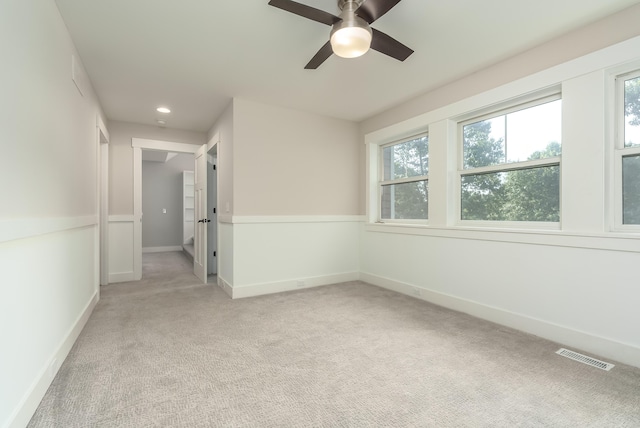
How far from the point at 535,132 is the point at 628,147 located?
66cm

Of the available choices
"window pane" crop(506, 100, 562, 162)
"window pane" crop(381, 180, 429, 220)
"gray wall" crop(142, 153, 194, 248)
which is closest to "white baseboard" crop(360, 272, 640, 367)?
"window pane" crop(381, 180, 429, 220)

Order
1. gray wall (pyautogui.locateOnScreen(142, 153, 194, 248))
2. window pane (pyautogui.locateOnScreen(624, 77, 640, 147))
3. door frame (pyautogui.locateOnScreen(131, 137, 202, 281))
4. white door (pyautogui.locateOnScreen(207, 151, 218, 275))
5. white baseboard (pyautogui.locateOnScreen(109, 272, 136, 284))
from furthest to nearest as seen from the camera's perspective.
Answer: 1. gray wall (pyautogui.locateOnScreen(142, 153, 194, 248))
2. white door (pyautogui.locateOnScreen(207, 151, 218, 275))
3. door frame (pyautogui.locateOnScreen(131, 137, 202, 281))
4. white baseboard (pyautogui.locateOnScreen(109, 272, 136, 284))
5. window pane (pyautogui.locateOnScreen(624, 77, 640, 147))

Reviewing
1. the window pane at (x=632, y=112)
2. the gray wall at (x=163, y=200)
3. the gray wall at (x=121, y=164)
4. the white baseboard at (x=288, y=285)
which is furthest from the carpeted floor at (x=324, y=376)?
the gray wall at (x=163, y=200)

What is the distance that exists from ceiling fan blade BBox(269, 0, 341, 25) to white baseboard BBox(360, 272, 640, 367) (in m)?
2.76

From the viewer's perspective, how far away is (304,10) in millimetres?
1689

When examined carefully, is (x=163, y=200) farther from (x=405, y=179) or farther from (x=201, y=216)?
(x=405, y=179)

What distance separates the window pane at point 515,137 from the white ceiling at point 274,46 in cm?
55

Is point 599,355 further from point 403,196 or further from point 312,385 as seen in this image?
point 403,196

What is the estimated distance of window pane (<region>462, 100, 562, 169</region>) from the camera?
2.48 m

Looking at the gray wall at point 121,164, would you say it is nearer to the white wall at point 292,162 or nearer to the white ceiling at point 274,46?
the white ceiling at point 274,46

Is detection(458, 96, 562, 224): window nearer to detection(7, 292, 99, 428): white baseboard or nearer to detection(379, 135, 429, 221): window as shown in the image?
detection(379, 135, 429, 221): window

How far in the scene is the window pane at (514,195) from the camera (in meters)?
2.48

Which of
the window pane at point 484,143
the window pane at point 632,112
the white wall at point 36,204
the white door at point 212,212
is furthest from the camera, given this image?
the white door at point 212,212

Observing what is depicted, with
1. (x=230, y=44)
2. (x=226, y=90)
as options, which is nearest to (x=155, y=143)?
(x=226, y=90)
